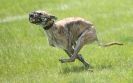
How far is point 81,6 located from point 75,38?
1463 centimetres

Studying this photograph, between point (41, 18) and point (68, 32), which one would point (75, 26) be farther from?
point (41, 18)

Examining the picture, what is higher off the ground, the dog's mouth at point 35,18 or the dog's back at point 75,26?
the dog's mouth at point 35,18

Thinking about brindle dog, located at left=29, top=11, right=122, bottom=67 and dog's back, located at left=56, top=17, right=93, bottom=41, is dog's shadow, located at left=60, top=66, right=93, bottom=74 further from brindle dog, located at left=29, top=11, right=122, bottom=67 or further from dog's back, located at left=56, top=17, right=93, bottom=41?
dog's back, located at left=56, top=17, right=93, bottom=41

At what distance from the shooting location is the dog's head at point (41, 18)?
13.2 m

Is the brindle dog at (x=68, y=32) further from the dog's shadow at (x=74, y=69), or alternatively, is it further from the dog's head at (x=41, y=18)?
the dog's shadow at (x=74, y=69)

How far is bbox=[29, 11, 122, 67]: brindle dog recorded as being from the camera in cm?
1331

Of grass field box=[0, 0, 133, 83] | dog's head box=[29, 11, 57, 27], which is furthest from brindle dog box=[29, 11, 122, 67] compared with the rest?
grass field box=[0, 0, 133, 83]

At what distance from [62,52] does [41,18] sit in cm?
350

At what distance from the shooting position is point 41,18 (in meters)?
13.3

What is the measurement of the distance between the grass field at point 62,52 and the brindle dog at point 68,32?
0.54m

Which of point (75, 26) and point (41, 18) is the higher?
point (41, 18)

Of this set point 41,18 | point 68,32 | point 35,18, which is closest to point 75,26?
point 68,32

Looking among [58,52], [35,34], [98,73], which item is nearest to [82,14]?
[35,34]

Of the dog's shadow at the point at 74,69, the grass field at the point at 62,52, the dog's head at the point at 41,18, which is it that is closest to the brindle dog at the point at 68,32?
the dog's head at the point at 41,18
